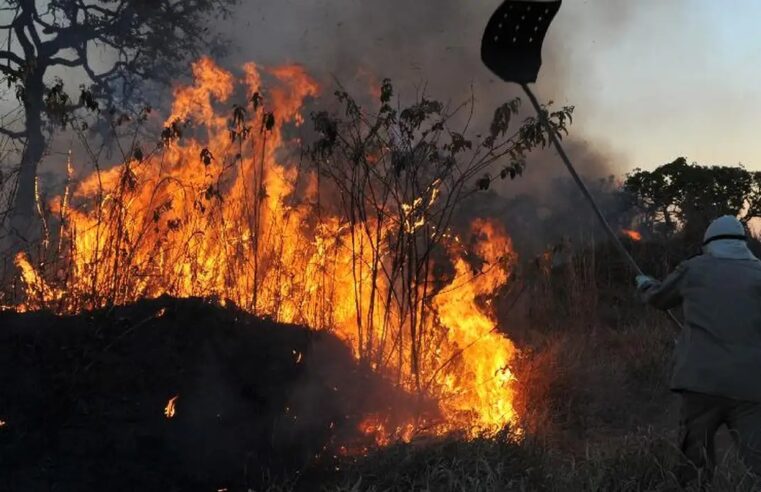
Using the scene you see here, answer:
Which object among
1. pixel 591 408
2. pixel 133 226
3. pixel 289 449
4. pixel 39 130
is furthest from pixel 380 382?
pixel 39 130

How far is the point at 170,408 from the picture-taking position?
151 inches

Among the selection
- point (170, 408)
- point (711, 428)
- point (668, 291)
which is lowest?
point (711, 428)

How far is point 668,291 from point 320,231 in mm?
3245

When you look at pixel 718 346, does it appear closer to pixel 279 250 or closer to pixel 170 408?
pixel 170 408

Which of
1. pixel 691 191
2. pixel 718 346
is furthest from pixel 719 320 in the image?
pixel 691 191

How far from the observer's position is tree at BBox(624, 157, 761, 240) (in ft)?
50.7

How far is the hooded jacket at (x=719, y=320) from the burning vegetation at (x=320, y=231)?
176 cm

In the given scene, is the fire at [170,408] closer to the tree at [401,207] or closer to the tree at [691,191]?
the tree at [401,207]

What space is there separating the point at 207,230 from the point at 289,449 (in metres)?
2.62

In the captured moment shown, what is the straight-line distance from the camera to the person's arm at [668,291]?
3.76 m

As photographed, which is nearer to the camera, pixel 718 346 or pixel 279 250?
pixel 718 346

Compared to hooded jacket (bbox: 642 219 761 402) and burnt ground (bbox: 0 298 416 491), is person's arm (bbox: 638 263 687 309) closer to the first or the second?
hooded jacket (bbox: 642 219 761 402)

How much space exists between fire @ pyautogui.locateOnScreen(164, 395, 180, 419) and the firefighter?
2.78m

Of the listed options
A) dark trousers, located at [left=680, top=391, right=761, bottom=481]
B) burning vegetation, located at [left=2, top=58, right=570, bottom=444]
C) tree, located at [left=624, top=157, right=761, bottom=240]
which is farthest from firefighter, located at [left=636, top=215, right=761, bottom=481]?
tree, located at [left=624, top=157, right=761, bottom=240]
